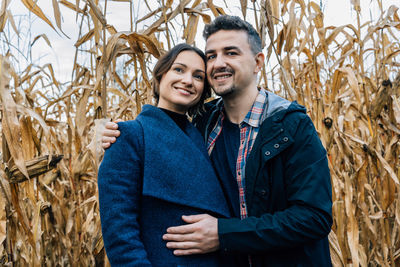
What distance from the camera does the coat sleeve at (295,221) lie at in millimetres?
1136

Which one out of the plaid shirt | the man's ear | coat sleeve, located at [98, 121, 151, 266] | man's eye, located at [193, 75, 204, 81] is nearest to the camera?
coat sleeve, located at [98, 121, 151, 266]

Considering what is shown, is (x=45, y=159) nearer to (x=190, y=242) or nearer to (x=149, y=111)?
(x=149, y=111)

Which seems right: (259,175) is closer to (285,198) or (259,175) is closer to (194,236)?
(285,198)

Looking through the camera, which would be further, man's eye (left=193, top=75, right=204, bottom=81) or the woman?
man's eye (left=193, top=75, right=204, bottom=81)

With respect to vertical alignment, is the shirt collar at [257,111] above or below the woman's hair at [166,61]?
below

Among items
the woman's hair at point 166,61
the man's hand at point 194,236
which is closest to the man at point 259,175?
the man's hand at point 194,236

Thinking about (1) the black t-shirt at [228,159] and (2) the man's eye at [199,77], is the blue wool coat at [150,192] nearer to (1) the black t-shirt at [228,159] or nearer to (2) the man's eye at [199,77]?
(1) the black t-shirt at [228,159]

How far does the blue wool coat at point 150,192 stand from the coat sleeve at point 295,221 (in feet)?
0.33

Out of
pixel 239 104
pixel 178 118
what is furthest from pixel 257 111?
pixel 178 118

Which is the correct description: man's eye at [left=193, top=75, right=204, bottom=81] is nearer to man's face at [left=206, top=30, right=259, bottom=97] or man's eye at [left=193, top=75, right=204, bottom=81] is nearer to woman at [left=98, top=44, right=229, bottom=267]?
man's face at [left=206, top=30, right=259, bottom=97]

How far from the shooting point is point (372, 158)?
181 cm

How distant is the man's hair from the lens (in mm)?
1506

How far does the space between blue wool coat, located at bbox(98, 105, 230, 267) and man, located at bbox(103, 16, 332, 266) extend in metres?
0.04

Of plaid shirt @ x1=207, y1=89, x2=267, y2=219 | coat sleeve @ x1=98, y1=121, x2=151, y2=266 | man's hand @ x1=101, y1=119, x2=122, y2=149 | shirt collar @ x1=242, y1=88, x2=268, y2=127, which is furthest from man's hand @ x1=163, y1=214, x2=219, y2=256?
shirt collar @ x1=242, y1=88, x2=268, y2=127
